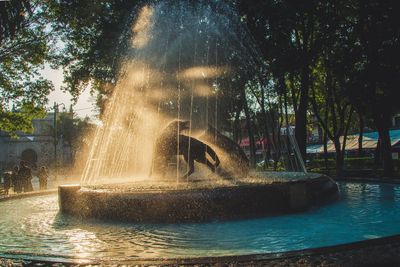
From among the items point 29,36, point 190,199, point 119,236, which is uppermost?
point 29,36

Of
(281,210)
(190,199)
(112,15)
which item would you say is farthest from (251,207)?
(112,15)

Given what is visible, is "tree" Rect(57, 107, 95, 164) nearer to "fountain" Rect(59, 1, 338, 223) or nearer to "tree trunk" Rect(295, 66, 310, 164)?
"fountain" Rect(59, 1, 338, 223)

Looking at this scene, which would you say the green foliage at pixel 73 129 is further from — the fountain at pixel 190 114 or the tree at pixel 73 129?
the fountain at pixel 190 114

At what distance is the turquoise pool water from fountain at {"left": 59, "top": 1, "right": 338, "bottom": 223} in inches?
13.8

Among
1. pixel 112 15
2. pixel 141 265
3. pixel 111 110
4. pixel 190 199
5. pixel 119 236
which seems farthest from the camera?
pixel 111 110

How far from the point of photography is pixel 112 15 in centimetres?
2111

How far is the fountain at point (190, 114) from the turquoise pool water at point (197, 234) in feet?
1.15

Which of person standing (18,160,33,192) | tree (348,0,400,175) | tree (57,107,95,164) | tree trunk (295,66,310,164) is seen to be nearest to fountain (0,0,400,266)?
person standing (18,160,33,192)

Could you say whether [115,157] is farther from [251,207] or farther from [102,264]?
[102,264]

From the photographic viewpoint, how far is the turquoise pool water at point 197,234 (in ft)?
17.3

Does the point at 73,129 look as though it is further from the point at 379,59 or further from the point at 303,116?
the point at 379,59

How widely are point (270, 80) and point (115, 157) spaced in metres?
19.7

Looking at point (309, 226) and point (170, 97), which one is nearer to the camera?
point (309, 226)

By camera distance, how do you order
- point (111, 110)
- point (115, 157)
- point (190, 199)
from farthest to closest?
point (115, 157) < point (111, 110) < point (190, 199)
